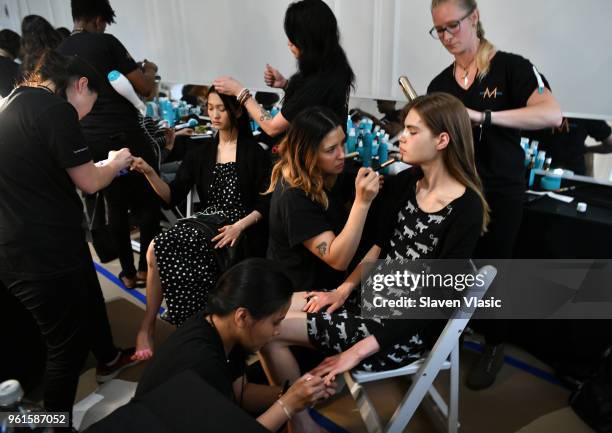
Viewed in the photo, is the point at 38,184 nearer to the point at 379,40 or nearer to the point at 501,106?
the point at 501,106

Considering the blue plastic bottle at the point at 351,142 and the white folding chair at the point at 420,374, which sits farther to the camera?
the blue plastic bottle at the point at 351,142

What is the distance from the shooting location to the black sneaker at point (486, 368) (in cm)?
167

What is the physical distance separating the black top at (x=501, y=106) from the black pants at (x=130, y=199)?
1.54 meters

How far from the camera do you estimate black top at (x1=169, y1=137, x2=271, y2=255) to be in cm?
187

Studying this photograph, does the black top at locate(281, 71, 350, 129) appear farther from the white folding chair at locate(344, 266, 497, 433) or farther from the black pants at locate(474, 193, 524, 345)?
the white folding chair at locate(344, 266, 497, 433)

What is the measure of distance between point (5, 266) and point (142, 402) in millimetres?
960

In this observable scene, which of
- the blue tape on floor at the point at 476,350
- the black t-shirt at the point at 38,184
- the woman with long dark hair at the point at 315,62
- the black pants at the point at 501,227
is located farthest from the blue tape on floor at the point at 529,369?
the black t-shirt at the point at 38,184

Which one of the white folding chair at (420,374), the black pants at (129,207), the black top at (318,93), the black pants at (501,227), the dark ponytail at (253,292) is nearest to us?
the dark ponytail at (253,292)

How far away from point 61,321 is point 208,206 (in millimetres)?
810

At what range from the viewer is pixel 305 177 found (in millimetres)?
1401

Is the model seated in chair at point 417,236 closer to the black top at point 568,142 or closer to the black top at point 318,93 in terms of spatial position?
the black top at point 318,93

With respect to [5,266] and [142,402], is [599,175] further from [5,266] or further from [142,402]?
[5,266]

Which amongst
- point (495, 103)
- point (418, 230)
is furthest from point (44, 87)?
point (495, 103)

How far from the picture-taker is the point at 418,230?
1.32m
